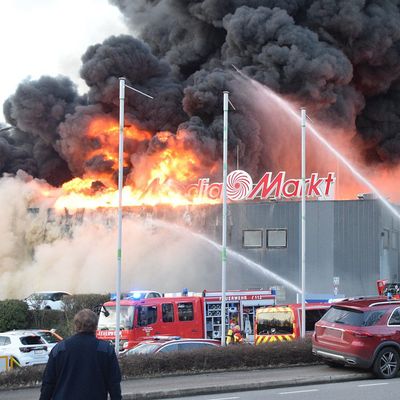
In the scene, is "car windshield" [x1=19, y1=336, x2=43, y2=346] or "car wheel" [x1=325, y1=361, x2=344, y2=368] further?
"car windshield" [x1=19, y1=336, x2=43, y2=346]

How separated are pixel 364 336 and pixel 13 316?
19627 millimetres

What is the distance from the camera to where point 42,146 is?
57.8m

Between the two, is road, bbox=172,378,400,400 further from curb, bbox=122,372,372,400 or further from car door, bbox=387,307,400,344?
car door, bbox=387,307,400,344

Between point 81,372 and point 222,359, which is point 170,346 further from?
point 81,372

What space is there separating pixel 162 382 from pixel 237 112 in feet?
113

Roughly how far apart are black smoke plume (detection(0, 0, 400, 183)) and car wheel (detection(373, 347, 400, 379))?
32.0 m

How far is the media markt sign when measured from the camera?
128 feet

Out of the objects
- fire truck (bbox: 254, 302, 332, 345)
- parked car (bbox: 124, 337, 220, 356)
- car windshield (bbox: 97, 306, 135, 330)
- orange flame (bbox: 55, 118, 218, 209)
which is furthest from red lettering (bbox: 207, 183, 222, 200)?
parked car (bbox: 124, 337, 220, 356)

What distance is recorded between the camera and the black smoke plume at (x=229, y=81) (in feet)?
156

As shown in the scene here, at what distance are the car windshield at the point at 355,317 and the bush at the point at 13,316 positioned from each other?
18559mm

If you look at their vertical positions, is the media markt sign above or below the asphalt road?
above

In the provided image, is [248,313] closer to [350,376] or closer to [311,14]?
[350,376]

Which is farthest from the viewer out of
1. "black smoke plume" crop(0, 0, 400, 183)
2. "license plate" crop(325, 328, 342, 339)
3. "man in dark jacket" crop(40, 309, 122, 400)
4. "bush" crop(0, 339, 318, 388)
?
"black smoke plume" crop(0, 0, 400, 183)


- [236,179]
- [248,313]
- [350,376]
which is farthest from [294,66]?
[350,376]
